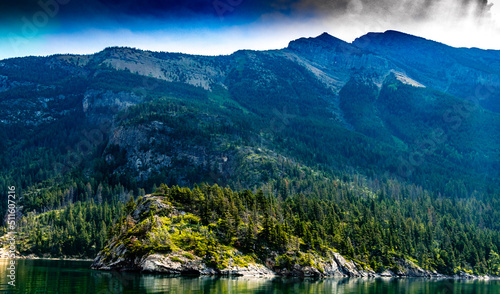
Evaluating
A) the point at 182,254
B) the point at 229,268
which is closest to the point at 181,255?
the point at 182,254

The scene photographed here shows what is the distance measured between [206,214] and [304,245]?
1540 inches

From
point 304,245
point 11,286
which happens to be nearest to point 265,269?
point 304,245

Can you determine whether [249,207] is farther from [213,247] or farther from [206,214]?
[213,247]

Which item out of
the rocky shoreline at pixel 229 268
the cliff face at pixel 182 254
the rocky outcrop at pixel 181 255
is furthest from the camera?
the cliff face at pixel 182 254

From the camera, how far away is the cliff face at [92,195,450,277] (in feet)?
445

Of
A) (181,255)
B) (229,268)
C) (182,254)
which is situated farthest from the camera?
(229,268)

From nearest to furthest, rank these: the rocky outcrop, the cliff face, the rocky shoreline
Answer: the rocky shoreline, the rocky outcrop, the cliff face

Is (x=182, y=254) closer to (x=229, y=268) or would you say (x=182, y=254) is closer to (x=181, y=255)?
(x=181, y=255)

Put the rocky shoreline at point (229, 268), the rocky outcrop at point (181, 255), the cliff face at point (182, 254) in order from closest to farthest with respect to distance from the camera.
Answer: the rocky shoreline at point (229, 268) < the rocky outcrop at point (181, 255) < the cliff face at point (182, 254)

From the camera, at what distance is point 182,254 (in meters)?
138

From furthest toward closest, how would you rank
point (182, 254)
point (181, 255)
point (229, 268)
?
1. point (229, 268)
2. point (182, 254)
3. point (181, 255)

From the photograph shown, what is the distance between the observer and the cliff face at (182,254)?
135625mm

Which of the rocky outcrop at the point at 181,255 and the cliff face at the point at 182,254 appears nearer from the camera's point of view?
the rocky outcrop at the point at 181,255

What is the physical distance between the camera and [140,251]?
136 metres
